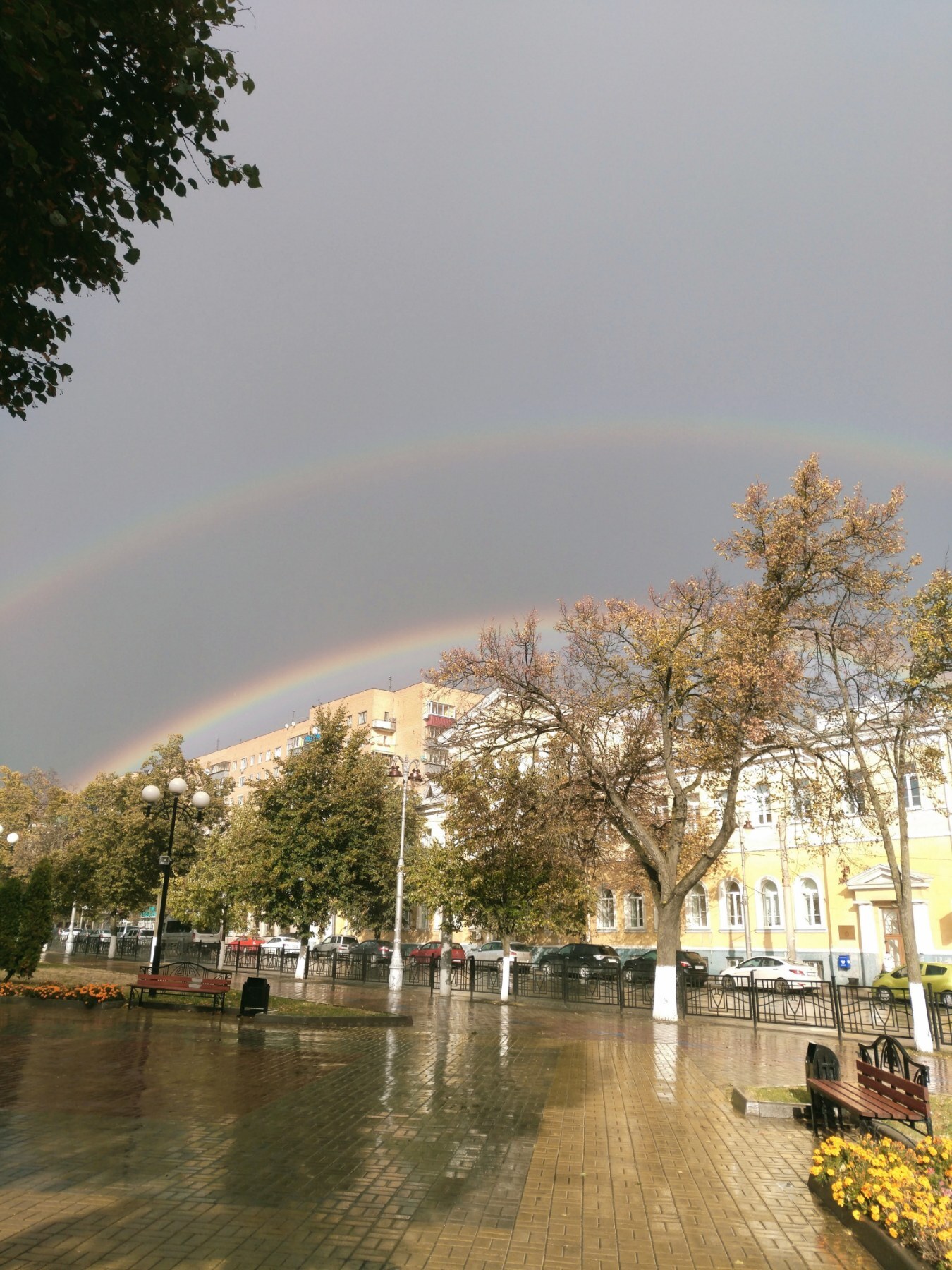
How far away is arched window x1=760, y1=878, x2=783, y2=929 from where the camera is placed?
38.8 metres

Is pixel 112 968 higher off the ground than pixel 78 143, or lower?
lower

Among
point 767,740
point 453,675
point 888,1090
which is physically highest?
point 453,675

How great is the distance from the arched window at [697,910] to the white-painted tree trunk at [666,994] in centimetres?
2126

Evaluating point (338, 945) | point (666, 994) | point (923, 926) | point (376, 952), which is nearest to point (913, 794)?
point (923, 926)

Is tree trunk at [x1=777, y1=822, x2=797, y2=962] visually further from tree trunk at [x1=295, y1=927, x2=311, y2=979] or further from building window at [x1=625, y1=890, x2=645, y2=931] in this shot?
tree trunk at [x1=295, y1=927, x2=311, y2=979]

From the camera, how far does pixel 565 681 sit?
22.5 m

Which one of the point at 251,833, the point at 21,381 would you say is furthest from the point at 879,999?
the point at 21,381

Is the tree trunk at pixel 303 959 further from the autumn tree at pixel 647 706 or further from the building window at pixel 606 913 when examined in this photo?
the building window at pixel 606 913

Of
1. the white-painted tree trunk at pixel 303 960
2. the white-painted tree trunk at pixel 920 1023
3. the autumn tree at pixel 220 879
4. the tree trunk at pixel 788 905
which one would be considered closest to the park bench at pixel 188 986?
the autumn tree at pixel 220 879

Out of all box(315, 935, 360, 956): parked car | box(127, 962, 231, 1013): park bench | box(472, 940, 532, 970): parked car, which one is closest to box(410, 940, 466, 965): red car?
box(472, 940, 532, 970): parked car

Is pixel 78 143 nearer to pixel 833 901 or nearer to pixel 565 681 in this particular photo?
pixel 565 681

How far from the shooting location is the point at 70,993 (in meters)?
19.2

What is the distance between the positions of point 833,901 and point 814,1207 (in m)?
33.0

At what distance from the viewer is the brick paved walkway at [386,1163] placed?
212 inches
